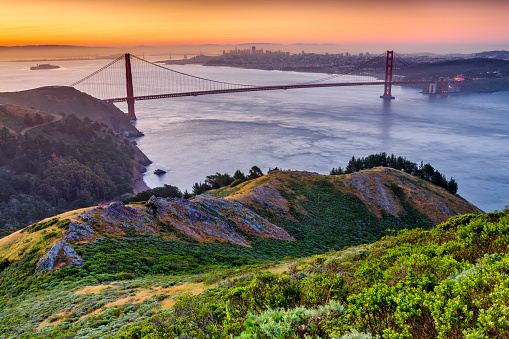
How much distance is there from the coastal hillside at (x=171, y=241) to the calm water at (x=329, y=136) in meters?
25.4

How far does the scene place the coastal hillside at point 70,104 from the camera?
8338cm

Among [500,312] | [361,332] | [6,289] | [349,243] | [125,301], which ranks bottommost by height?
[349,243]

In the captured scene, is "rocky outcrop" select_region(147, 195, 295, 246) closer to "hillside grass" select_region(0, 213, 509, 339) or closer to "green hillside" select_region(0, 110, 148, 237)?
"hillside grass" select_region(0, 213, 509, 339)

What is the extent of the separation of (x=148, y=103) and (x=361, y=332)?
153770mm

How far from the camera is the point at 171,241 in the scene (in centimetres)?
1941

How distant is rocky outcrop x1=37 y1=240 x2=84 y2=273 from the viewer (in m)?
14.8

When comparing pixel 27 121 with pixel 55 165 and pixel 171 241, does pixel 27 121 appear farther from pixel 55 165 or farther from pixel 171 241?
pixel 171 241

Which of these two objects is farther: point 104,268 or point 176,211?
point 176,211

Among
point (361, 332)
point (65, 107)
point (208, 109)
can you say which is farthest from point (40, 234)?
point (208, 109)

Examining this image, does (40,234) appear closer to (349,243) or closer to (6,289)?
(6,289)

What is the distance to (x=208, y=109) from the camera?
13112cm

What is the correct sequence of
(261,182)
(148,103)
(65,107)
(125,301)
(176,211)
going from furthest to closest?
(148,103)
(65,107)
(261,182)
(176,211)
(125,301)

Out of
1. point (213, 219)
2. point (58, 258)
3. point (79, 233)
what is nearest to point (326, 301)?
point (58, 258)

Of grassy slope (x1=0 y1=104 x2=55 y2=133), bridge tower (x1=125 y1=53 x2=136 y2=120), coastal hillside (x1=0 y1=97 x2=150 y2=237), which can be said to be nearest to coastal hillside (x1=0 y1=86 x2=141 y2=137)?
bridge tower (x1=125 y1=53 x2=136 y2=120)
